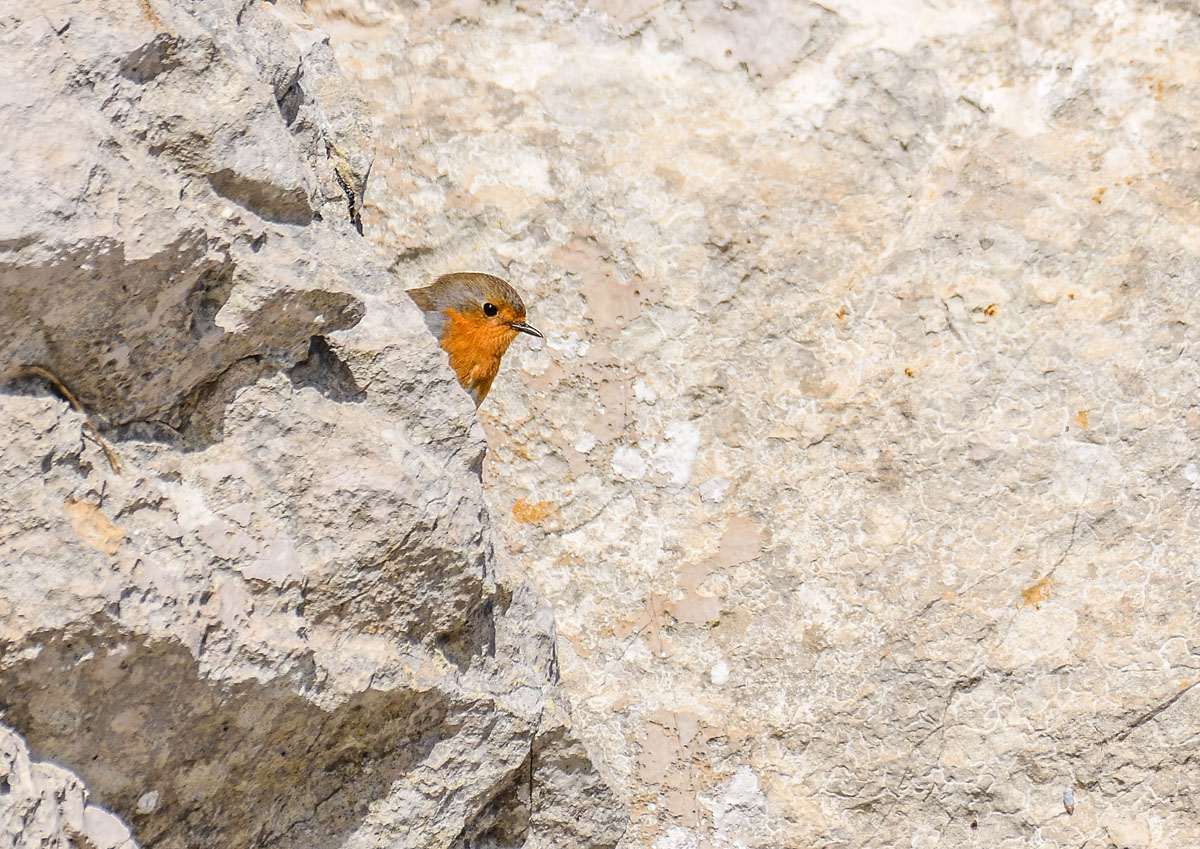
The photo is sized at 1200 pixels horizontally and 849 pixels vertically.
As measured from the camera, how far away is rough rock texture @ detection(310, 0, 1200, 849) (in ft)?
9.37

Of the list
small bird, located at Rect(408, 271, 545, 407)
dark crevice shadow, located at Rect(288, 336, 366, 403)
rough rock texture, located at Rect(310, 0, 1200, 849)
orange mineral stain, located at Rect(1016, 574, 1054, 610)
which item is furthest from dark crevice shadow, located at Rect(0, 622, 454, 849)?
orange mineral stain, located at Rect(1016, 574, 1054, 610)

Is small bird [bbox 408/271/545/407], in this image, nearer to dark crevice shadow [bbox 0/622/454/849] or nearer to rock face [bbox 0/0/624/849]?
rock face [bbox 0/0/624/849]

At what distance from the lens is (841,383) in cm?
307

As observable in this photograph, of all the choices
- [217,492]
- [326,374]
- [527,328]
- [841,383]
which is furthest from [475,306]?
[217,492]

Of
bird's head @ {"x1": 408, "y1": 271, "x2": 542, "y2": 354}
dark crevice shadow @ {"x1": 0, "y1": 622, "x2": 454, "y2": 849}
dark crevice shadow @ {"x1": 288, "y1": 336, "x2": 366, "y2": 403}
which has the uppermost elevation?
dark crevice shadow @ {"x1": 288, "y1": 336, "x2": 366, "y2": 403}

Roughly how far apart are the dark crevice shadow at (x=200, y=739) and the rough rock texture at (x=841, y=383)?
35.8 inches

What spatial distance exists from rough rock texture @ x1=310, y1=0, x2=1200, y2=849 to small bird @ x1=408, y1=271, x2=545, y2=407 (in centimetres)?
9

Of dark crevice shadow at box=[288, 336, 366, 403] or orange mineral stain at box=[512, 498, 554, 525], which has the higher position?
dark crevice shadow at box=[288, 336, 366, 403]

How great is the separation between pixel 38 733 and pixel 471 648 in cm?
85

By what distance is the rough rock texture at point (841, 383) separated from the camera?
2.86 metres

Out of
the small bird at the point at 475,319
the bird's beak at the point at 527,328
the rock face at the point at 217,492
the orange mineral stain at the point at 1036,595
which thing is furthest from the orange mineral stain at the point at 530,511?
the orange mineral stain at the point at 1036,595

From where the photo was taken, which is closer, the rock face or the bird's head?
the rock face

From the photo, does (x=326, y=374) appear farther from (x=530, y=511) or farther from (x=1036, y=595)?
(x=1036, y=595)

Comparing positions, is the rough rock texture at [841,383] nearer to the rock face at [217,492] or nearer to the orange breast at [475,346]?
the orange breast at [475,346]
